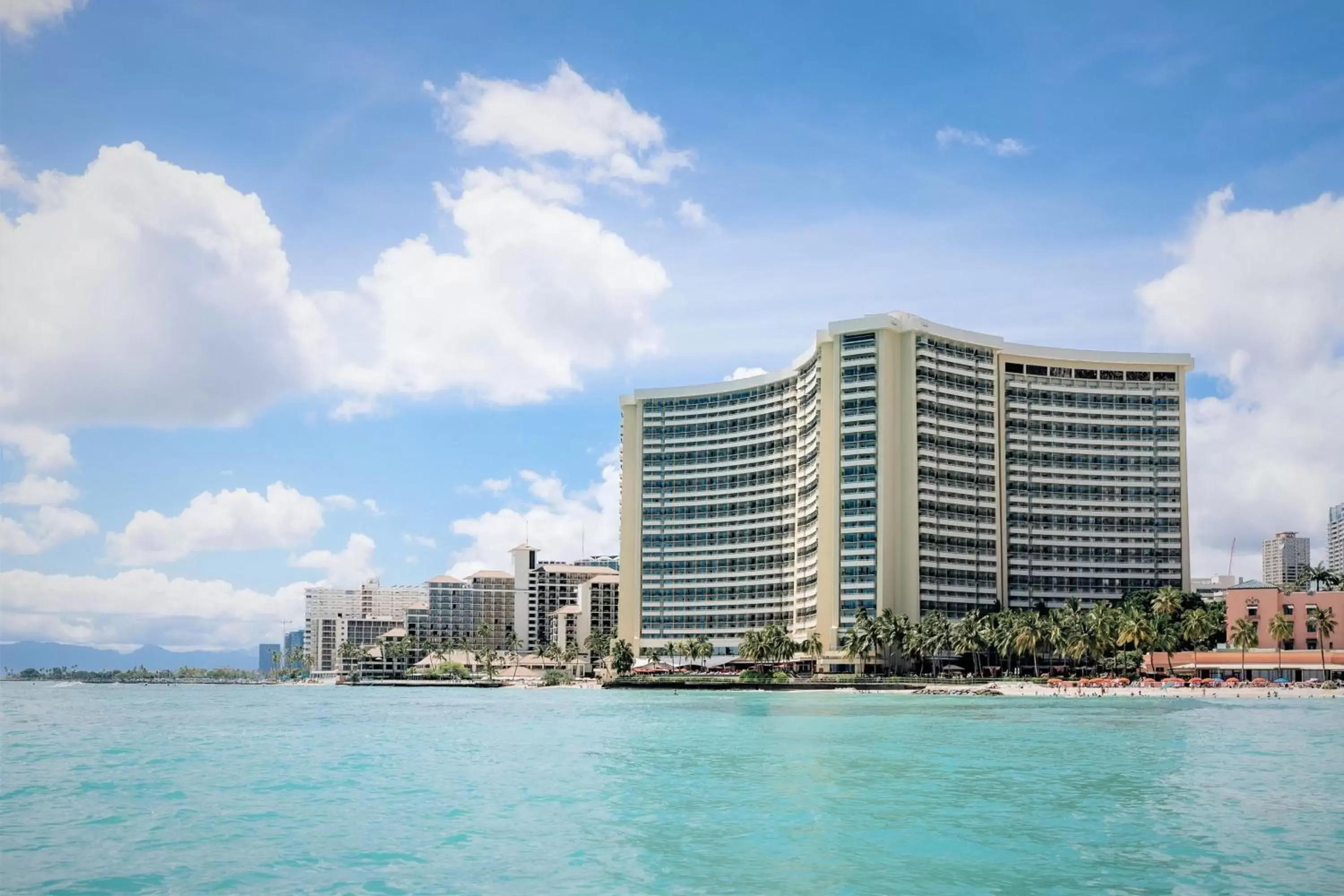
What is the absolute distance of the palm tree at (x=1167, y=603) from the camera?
6334 inches

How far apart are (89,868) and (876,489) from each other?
16165 cm

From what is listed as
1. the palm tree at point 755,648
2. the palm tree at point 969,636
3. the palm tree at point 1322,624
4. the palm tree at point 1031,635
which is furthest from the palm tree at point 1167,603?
the palm tree at point 755,648

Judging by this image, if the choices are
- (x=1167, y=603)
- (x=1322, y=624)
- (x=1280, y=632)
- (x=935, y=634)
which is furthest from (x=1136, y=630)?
(x=935, y=634)

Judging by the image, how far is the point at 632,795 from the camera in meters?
43.3

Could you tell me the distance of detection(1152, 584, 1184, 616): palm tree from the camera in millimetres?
160875

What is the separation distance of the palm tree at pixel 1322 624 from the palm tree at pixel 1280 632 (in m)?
2.31

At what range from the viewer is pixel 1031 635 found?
15600 cm

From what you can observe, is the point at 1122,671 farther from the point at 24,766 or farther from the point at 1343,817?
the point at 24,766

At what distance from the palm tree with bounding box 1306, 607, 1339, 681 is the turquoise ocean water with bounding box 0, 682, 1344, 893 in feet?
195

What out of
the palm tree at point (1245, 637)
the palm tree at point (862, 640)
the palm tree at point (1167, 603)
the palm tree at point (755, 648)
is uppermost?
the palm tree at point (1167, 603)

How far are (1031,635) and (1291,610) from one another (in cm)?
3123

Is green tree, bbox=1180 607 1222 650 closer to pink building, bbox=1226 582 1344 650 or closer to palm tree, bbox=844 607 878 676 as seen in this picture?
pink building, bbox=1226 582 1344 650

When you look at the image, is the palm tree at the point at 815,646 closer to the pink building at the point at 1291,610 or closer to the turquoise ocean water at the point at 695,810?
the pink building at the point at 1291,610

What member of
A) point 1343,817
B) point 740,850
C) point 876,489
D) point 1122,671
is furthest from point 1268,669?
point 740,850
